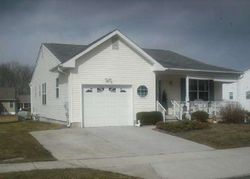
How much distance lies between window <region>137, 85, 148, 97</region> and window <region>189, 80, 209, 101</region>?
5158 millimetres

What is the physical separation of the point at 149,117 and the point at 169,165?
34.2 feet

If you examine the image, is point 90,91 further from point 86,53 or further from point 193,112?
Answer: point 193,112

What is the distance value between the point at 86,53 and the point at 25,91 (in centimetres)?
7511

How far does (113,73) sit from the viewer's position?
22375 millimetres

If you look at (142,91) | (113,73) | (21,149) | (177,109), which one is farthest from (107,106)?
(21,149)

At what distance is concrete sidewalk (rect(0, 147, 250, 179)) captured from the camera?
1111 cm

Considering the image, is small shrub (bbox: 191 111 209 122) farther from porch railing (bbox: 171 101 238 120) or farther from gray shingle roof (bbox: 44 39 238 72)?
gray shingle roof (bbox: 44 39 238 72)

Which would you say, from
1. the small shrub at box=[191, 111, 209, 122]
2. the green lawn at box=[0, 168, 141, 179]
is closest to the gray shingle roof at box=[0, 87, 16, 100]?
the small shrub at box=[191, 111, 209, 122]

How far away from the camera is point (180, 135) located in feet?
60.7

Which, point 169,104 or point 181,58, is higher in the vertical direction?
point 181,58

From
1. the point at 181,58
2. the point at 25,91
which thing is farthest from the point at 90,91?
the point at 25,91

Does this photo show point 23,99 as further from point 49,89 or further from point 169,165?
point 169,165

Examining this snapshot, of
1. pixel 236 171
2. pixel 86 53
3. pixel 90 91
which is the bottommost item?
pixel 236 171

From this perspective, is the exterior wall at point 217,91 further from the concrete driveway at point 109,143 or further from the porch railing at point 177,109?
the concrete driveway at point 109,143
